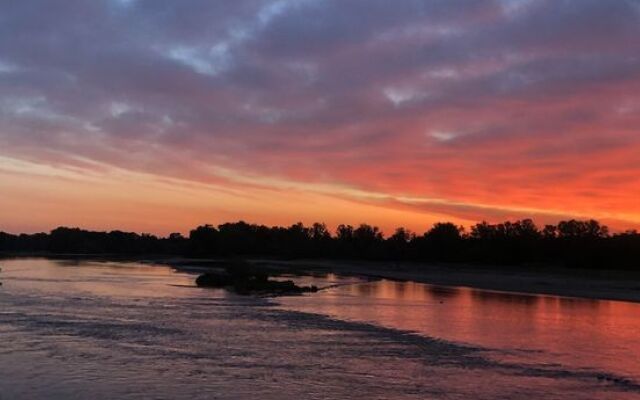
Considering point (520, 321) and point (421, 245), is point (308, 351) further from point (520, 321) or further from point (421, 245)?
point (421, 245)

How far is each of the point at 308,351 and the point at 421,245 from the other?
11175 centimetres

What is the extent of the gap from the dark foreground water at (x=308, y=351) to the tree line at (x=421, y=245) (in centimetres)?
6360

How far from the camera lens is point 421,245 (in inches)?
5039

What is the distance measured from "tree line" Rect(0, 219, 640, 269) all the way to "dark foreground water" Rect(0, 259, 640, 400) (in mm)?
63598

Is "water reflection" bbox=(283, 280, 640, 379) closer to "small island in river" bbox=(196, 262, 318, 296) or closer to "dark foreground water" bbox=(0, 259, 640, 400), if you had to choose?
"dark foreground water" bbox=(0, 259, 640, 400)

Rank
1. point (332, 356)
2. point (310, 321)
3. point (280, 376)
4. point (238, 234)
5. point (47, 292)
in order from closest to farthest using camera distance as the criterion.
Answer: point (280, 376)
point (332, 356)
point (310, 321)
point (47, 292)
point (238, 234)

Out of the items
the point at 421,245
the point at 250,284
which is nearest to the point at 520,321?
the point at 250,284

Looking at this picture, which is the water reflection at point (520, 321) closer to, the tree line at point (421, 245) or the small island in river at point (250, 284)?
the small island in river at point (250, 284)

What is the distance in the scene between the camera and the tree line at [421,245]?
3531 inches

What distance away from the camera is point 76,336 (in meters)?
19.9

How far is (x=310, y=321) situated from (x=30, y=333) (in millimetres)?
9655

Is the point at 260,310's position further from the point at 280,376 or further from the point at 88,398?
the point at 88,398

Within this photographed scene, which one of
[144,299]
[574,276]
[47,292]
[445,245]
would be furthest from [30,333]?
[445,245]

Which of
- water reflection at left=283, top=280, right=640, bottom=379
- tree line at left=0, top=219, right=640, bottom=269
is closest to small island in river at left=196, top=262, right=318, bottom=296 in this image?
water reflection at left=283, top=280, right=640, bottom=379
